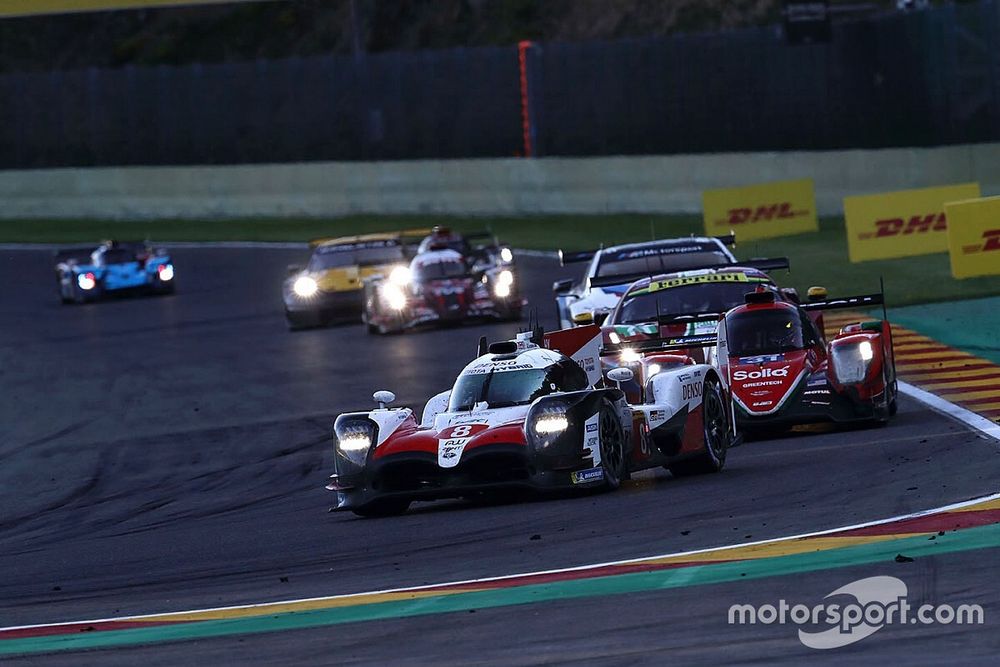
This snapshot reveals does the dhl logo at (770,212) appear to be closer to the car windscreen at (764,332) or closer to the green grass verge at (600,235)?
the green grass verge at (600,235)

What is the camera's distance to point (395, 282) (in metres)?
27.5

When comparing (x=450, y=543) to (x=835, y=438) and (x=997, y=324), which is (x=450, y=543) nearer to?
(x=835, y=438)

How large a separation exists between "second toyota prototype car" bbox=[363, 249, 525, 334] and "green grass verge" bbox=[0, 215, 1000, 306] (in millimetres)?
2395

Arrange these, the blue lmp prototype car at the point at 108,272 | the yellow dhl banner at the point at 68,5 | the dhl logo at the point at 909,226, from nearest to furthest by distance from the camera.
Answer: the dhl logo at the point at 909,226 → the yellow dhl banner at the point at 68,5 → the blue lmp prototype car at the point at 108,272

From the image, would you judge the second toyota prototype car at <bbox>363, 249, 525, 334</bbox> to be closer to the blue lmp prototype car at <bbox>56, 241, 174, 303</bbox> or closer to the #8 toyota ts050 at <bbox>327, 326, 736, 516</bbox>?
the blue lmp prototype car at <bbox>56, 241, 174, 303</bbox>

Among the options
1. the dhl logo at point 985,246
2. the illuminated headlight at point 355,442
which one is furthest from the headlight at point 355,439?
the dhl logo at point 985,246

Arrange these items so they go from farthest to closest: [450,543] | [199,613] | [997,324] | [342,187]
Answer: [342,187] → [997,324] → [450,543] → [199,613]

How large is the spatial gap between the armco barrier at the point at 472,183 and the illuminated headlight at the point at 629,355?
19.4 metres

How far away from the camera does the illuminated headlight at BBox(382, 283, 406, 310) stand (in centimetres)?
2731

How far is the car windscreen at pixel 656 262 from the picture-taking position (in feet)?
74.6

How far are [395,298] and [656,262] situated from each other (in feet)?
18.2

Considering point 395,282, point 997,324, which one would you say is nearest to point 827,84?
point 395,282

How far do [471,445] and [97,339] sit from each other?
18.4 meters

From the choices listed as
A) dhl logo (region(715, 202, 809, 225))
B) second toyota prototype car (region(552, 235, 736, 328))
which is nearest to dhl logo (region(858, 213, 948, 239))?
dhl logo (region(715, 202, 809, 225))
